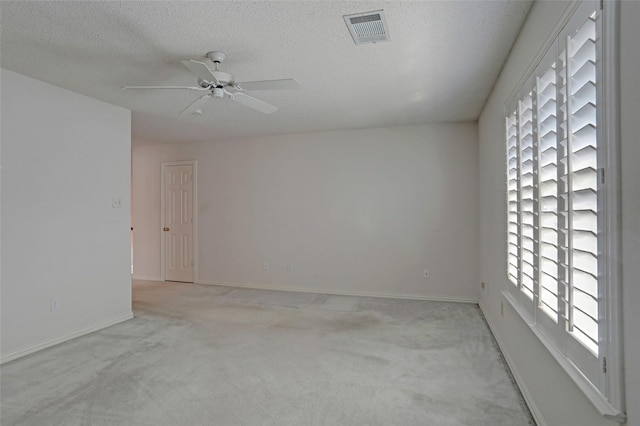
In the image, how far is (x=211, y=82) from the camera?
2.74 m

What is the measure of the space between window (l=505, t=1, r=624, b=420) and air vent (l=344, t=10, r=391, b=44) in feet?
3.23

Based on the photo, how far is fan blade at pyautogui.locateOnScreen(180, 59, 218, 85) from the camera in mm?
2365

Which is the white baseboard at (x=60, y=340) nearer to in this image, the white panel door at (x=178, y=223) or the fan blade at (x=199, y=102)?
the white panel door at (x=178, y=223)

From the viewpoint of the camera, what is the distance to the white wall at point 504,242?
1081 mm

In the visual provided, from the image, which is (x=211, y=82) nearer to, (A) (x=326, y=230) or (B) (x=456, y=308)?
(A) (x=326, y=230)

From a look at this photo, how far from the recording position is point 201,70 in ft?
8.19

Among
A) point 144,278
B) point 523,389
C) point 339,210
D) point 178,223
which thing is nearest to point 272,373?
point 523,389

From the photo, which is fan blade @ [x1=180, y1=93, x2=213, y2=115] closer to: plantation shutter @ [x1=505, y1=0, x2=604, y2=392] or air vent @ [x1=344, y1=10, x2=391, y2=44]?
air vent @ [x1=344, y1=10, x2=391, y2=44]

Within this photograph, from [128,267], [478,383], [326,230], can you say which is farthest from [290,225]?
[478,383]

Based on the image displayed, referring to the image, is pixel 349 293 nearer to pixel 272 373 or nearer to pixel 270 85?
pixel 272 373

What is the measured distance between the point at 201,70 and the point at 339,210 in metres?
3.37

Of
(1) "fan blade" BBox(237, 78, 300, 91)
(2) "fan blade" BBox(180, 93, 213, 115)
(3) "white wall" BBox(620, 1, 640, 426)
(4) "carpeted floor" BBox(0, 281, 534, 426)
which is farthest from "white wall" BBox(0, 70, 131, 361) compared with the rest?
(3) "white wall" BBox(620, 1, 640, 426)

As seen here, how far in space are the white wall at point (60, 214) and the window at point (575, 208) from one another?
4142 mm

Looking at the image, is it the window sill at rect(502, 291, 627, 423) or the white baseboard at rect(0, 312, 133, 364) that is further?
the white baseboard at rect(0, 312, 133, 364)
